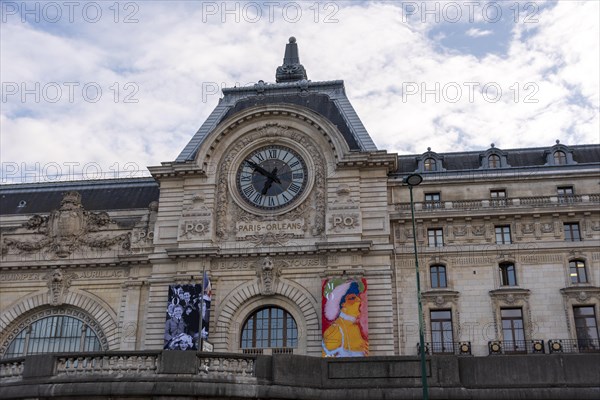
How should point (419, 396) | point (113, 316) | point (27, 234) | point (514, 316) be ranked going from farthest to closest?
point (27, 234)
point (113, 316)
point (514, 316)
point (419, 396)

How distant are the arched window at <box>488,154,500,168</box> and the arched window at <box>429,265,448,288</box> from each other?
8340 mm

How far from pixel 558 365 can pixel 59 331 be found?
32437 millimetres

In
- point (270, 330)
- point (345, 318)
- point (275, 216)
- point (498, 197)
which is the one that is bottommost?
point (270, 330)

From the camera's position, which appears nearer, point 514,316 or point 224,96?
point 514,316

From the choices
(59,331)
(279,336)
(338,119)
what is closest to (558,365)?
(279,336)

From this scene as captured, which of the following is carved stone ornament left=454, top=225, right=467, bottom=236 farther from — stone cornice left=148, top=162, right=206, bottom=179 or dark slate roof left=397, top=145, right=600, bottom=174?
stone cornice left=148, top=162, right=206, bottom=179

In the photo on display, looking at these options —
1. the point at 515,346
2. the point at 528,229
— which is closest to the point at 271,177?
the point at 528,229

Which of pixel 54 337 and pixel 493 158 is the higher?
pixel 493 158

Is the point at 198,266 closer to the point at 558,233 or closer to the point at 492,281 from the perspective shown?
the point at 492,281

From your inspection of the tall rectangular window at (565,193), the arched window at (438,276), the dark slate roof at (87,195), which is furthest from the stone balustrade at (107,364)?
the tall rectangular window at (565,193)

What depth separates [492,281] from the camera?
41.3m

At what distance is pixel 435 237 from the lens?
4303 centimetres

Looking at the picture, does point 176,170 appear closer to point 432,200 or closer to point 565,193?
point 432,200

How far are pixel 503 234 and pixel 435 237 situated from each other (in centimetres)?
399
